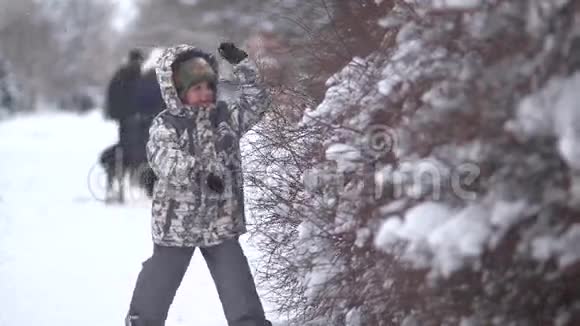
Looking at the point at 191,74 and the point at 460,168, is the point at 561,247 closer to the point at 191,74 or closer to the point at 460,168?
the point at 460,168

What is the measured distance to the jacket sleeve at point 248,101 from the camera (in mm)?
3408

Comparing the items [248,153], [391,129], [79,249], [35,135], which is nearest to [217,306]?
[248,153]

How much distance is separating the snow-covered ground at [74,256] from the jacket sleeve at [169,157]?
49.1 inches

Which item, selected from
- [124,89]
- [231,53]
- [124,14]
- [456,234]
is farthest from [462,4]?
[124,14]

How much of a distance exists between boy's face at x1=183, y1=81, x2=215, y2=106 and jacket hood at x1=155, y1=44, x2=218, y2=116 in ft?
0.13

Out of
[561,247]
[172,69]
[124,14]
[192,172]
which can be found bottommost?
[561,247]

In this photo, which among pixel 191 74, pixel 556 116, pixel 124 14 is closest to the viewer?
pixel 556 116

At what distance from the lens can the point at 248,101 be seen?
11.3ft

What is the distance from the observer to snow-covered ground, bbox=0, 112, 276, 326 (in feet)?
14.2

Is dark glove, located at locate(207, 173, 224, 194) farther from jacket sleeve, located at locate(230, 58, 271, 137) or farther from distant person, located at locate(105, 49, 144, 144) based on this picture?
distant person, located at locate(105, 49, 144, 144)

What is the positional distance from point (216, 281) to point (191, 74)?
0.92 meters

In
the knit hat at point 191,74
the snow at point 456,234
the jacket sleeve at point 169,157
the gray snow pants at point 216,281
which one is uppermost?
the knit hat at point 191,74

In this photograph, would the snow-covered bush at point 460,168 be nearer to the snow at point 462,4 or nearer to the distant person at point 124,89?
the snow at point 462,4

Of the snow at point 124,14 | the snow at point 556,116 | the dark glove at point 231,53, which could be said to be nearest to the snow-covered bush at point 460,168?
the snow at point 556,116
